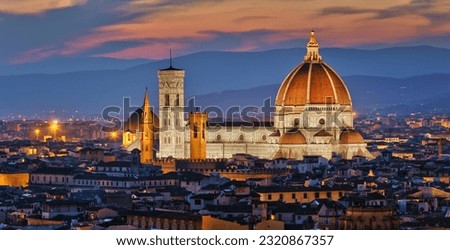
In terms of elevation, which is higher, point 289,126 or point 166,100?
point 166,100

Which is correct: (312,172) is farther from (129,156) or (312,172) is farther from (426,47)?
(129,156)

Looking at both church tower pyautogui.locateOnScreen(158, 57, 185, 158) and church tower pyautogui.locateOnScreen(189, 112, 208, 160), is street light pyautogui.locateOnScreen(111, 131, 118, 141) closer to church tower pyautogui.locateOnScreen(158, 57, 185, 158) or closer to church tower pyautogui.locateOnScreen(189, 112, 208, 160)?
church tower pyautogui.locateOnScreen(158, 57, 185, 158)

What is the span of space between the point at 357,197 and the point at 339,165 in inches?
768

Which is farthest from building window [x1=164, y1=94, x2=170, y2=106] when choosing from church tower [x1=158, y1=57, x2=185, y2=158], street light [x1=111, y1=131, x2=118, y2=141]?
street light [x1=111, y1=131, x2=118, y2=141]

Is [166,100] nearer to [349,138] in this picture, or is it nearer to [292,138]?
[292,138]

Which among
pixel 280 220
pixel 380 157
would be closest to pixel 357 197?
pixel 280 220

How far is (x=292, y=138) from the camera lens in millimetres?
61094

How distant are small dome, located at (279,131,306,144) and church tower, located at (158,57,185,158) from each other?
3549 mm

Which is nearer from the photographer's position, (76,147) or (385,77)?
(76,147)

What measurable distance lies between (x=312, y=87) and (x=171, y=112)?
484cm

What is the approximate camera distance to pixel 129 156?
60.8m

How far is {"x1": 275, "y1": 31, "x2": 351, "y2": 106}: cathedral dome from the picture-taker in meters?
64.4

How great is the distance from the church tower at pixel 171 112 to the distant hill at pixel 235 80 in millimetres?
717

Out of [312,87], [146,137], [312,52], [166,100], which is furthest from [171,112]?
[312,52]
